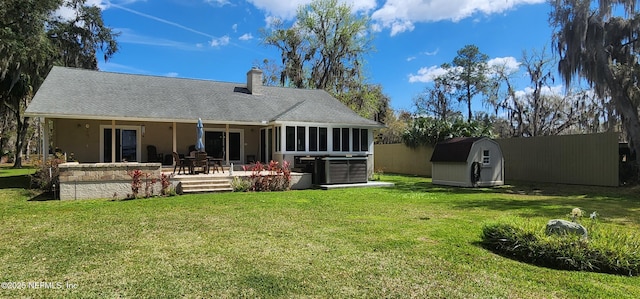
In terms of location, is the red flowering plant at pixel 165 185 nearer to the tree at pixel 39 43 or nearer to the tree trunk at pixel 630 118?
the tree at pixel 39 43

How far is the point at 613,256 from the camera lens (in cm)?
450

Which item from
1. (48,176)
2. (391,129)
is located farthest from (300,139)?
(391,129)

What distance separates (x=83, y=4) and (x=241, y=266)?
27.0m

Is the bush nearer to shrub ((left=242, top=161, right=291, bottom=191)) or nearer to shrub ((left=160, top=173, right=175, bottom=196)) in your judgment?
shrub ((left=242, top=161, right=291, bottom=191))

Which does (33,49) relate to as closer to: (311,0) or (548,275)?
(548,275)

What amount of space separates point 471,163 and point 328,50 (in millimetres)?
18087

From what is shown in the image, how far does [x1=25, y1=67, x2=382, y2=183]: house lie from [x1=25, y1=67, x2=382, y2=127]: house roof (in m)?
0.03

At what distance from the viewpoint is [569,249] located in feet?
15.3

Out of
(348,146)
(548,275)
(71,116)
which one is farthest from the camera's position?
(348,146)

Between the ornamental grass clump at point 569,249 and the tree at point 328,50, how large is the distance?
2452cm

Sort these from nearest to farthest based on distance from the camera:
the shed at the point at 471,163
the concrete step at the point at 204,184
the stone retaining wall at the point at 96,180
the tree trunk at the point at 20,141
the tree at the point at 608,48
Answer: the stone retaining wall at the point at 96,180 → the concrete step at the point at 204,184 → the tree at the point at 608,48 → the shed at the point at 471,163 → the tree trunk at the point at 20,141

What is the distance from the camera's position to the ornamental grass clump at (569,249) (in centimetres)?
→ 448

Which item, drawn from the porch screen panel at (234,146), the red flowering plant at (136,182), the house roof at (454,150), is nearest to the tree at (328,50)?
the porch screen panel at (234,146)

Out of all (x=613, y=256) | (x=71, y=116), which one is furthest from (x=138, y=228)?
(x=71, y=116)
